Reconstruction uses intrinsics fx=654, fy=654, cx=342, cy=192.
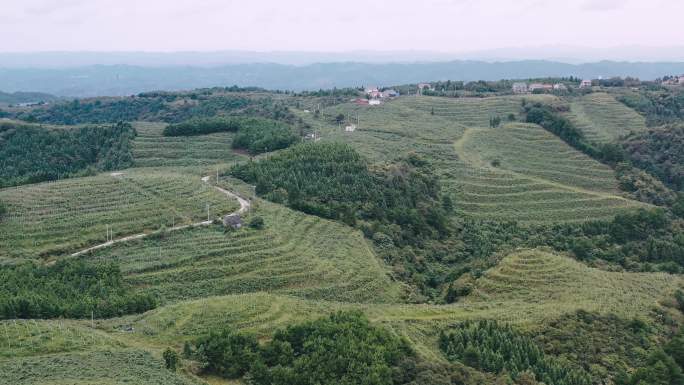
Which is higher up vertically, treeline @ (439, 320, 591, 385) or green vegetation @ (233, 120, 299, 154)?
green vegetation @ (233, 120, 299, 154)

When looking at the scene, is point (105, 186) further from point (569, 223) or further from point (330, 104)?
point (330, 104)

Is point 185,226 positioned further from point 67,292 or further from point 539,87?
point 539,87

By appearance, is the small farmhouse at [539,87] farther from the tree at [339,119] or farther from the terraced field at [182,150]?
the terraced field at [182,150]

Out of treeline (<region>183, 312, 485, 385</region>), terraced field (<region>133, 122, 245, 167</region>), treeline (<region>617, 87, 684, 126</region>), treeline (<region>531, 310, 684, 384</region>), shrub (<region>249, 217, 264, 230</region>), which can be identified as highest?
treeline (<region>617, 87, 684, 126</region>)

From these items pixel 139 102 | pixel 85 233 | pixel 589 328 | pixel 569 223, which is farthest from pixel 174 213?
pixel 139 102

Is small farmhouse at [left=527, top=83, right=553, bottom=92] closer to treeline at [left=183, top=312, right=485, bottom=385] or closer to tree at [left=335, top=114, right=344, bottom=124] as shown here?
tree at [left=335, top=114, right=344, bottom=124]

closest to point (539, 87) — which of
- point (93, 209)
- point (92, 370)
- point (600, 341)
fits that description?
point (93, 209)

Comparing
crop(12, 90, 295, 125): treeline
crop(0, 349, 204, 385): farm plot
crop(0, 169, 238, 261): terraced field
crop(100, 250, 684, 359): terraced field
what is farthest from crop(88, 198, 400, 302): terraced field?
crop(12, 90, 295, 125): treeline
